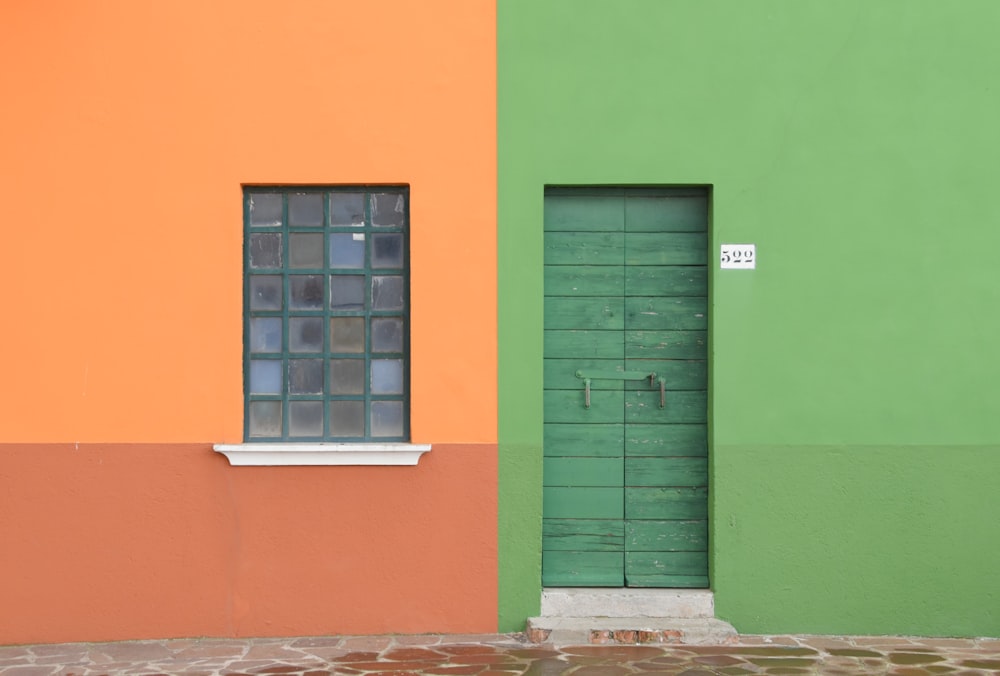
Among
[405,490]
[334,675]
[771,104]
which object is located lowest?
[334,675]

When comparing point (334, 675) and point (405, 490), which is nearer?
point (334, 675)

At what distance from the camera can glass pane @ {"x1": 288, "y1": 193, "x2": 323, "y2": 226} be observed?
258 inches

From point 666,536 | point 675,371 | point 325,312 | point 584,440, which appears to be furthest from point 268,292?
point 666,536

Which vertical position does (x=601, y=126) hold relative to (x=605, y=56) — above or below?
below

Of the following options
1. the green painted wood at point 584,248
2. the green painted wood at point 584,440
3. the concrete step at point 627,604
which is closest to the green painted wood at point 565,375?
the green painted wood at point 584,440

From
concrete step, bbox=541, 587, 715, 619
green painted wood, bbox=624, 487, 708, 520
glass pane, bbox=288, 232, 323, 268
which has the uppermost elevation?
glass pane, bbox=288, 232, 323, 268

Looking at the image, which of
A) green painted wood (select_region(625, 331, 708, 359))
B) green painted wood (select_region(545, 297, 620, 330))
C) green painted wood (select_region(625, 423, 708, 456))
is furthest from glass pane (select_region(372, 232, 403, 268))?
green painted wood (select_region(625, 423, 708, 456))

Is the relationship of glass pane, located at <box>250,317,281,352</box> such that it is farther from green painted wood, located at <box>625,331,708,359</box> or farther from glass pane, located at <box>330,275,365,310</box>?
green painted wood, located at <box>625,331,708,359</box>

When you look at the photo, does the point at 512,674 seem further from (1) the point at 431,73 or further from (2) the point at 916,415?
(1) the point at 431,73

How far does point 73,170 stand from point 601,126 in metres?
3.15

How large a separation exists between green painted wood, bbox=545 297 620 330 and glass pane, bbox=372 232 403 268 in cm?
94

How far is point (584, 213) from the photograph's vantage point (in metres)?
6.59

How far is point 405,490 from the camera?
20.9ft

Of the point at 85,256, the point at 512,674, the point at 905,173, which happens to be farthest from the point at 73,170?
the point at 905,173
